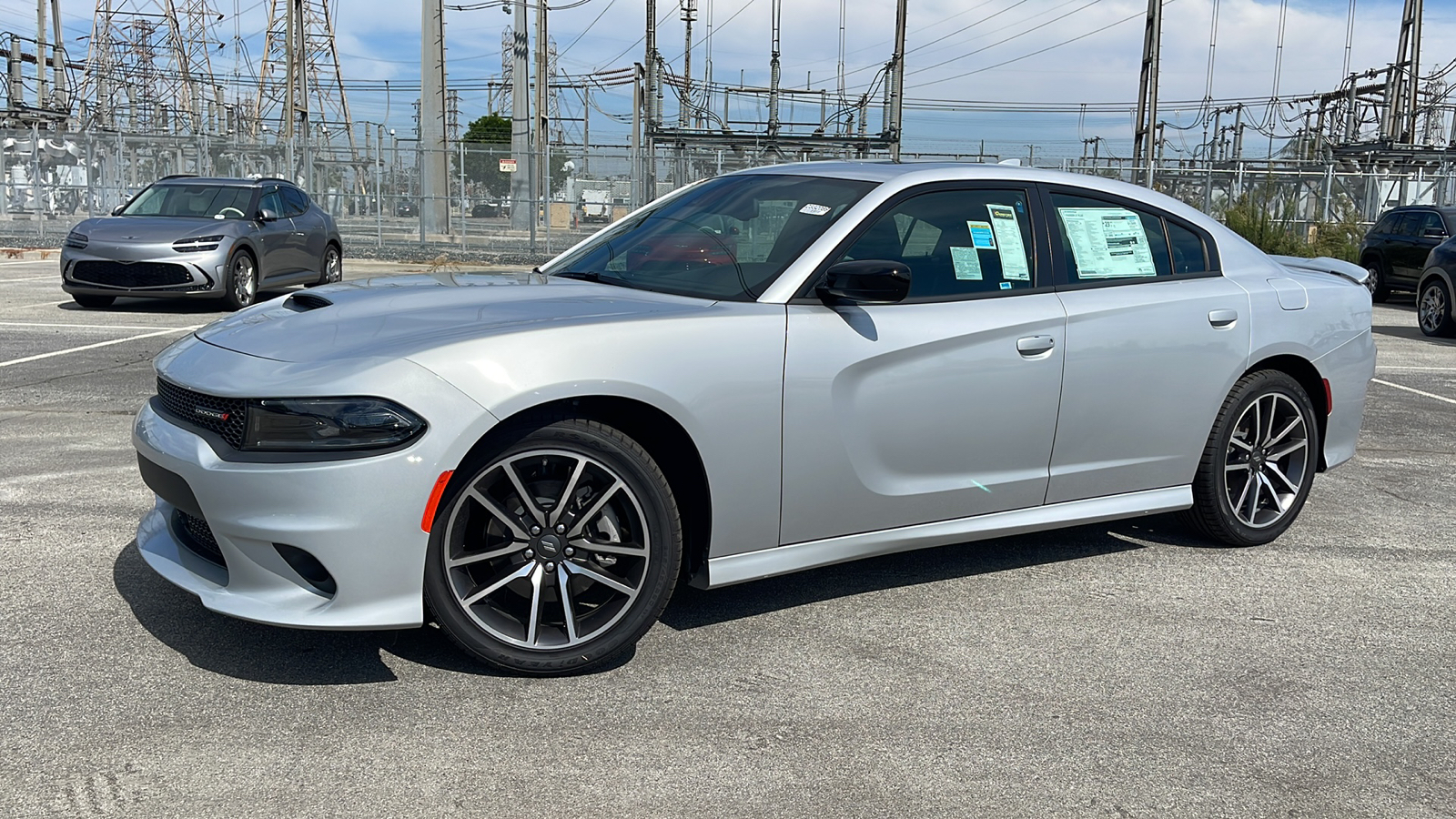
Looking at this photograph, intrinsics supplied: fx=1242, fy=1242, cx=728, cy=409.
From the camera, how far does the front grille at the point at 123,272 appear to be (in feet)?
42.5

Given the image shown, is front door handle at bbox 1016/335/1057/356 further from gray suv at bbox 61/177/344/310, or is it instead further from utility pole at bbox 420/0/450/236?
utility pole at bbox 420/0/450/236

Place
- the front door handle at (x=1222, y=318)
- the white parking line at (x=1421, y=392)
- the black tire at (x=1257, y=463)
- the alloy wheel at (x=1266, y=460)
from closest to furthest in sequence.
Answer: the front door handle at (x=1222, y=318) → the black tire at (x=1257, y=463) → the alloy wheel at (x=1266, y=460) → the white parking line at (x=1421, y=392)

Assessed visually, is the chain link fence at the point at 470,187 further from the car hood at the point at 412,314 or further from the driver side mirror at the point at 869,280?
the driver side mirror at the point at 869,280

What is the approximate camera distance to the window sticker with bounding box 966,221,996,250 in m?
4.50

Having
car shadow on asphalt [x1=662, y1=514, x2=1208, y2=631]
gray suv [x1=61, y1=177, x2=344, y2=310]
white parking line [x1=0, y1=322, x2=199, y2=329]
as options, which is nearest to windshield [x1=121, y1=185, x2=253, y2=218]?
gray suv [x1=61, y1=177, x2=344, y2=310]

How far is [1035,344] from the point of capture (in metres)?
4.38

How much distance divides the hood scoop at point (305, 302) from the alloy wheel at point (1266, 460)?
3547 mm

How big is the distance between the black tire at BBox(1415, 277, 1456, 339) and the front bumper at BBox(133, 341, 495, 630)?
14.5 metres

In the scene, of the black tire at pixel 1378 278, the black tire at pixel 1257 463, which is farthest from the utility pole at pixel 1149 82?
the black tire at pixel 1257 463

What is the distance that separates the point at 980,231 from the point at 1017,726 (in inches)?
74.3

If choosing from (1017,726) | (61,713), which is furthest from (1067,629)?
(61,713)

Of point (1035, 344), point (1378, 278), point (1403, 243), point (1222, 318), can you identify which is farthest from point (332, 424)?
point (1378, 278)

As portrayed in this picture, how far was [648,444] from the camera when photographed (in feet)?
12.5

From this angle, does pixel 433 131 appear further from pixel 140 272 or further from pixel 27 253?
pixel 140 272
